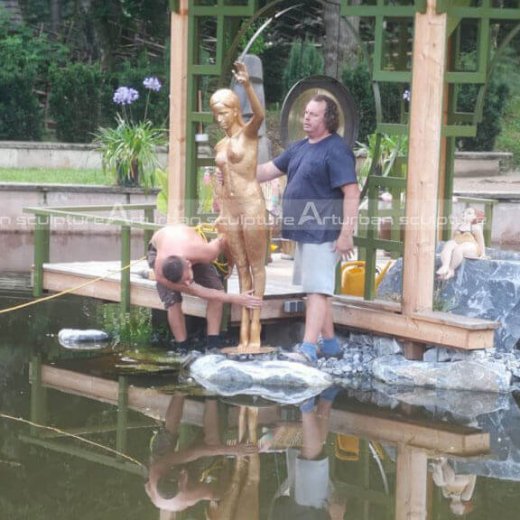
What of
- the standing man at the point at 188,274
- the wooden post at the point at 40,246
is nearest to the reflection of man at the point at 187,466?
the standing man at the point at 188,274

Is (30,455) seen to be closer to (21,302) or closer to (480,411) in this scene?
(480,411)

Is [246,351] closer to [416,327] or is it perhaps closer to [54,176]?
[416,327]

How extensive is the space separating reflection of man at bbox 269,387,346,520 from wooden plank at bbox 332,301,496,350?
3.85 feet

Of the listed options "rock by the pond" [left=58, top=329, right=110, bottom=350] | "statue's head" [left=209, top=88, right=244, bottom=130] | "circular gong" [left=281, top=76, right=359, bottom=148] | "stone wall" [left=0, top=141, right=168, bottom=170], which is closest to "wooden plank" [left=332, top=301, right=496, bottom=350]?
"circular gong" [left=281, top=76, right=359, bottom=148]

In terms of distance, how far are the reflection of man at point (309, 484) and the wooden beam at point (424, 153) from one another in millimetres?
1407

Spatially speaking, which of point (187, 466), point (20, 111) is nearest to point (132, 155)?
point (20, 111)

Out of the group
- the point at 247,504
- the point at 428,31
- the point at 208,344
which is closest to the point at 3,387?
the point at 208,344

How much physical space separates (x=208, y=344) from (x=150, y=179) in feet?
28.0

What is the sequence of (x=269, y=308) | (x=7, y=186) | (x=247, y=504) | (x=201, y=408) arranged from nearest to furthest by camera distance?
(x=247, y=504), (x=201, y=408), (x=269, y=308), (x=7, y=186)

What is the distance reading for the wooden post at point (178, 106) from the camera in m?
10.3

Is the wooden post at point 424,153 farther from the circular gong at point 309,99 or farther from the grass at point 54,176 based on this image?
the grass at point 54,176

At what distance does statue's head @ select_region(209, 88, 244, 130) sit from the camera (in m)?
9.08

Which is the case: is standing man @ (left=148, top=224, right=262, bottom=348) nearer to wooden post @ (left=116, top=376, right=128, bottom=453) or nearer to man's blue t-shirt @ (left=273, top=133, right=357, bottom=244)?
man's blue t-shirt @ (left=273, top=133, right=357, bottom=244)

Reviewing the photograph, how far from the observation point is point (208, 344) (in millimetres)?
9617
